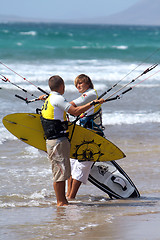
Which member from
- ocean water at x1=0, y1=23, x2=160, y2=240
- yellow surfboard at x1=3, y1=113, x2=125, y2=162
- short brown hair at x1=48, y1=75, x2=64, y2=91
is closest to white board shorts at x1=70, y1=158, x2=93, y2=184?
yellow surfboard at x1=3, y1=113, x2=125, y2=162

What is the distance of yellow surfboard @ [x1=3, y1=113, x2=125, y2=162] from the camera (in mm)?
5016

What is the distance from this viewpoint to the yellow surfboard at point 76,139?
197 inches

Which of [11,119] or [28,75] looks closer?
[11,119]

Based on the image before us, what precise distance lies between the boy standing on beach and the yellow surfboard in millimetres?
329

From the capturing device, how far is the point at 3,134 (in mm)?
8109

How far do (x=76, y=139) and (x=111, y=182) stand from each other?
75 cm

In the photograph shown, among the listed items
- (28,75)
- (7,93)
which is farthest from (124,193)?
(28,75)

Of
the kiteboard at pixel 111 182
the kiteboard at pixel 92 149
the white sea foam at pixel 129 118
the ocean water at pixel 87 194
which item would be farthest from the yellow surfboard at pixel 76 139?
the white sea foam at pixel 129 118

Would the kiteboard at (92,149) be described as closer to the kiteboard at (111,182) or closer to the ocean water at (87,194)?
the kiteboard at (111,182)

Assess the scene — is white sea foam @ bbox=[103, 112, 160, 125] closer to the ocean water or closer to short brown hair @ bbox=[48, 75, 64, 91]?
the ocean water

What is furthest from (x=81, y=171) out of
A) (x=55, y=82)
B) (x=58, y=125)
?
(x=55, y=82)

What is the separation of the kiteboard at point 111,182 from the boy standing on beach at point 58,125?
0.72m

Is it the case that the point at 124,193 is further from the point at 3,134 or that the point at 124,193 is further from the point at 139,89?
the point at 139,89

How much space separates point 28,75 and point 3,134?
31.1ft
